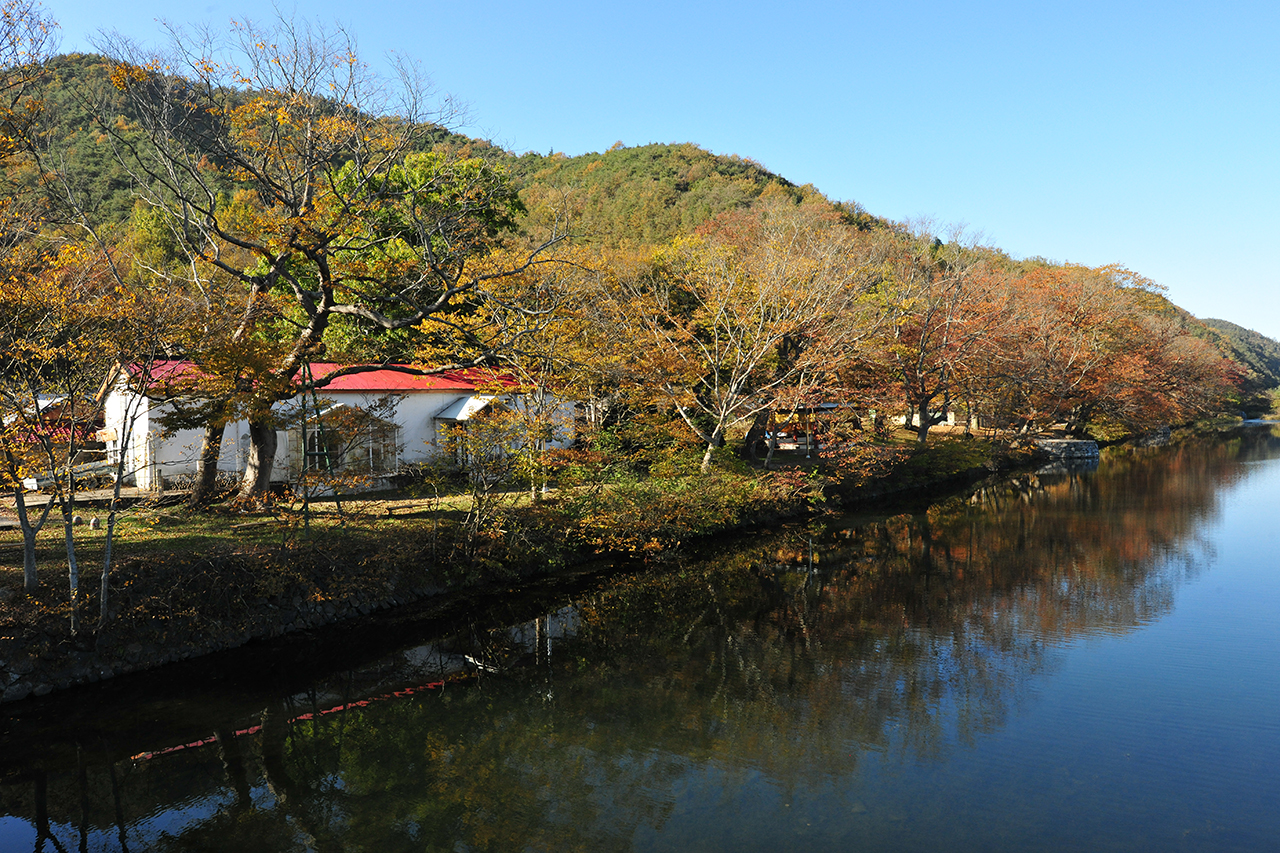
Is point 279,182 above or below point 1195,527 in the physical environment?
above

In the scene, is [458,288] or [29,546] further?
[458,288]

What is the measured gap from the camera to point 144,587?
368 inches

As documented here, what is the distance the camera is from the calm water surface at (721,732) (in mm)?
5984

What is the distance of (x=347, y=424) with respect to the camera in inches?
490

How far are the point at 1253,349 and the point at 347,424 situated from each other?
10741 cm

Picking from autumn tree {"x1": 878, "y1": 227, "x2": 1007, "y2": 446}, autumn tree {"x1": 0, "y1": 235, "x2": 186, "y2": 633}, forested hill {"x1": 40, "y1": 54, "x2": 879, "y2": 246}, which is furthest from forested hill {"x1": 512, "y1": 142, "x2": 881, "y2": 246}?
autumn tree {"x1": 0, "y1": 235, "x2": 186, "y2": 633}

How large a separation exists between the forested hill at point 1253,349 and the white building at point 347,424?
71.9 metres

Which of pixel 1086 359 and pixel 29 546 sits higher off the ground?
pixel 1086 359

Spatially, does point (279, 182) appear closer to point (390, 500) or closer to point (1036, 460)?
point (390, 500)

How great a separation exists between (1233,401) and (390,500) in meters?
64.7

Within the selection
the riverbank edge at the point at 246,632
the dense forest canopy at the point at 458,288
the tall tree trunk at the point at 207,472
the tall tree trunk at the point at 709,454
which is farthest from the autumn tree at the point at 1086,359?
the tall tree trunk at the point at 207,472

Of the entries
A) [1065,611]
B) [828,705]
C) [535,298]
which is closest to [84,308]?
[535,298]

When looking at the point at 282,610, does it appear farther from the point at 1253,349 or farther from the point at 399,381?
the point at 1253,349

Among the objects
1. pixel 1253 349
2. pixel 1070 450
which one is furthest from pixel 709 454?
pixel 1253 349
